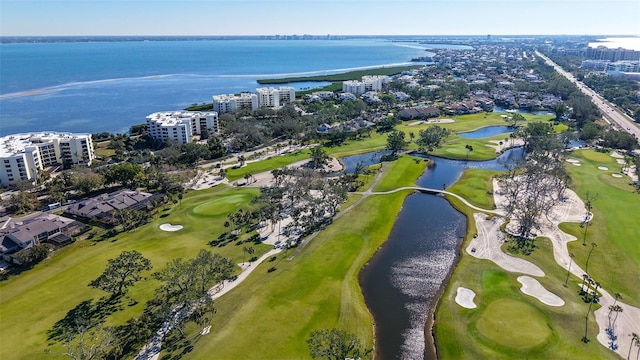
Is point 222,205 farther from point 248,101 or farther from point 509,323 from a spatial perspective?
point 248,101

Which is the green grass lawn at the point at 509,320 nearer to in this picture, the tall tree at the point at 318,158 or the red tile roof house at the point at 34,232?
the tall tree at the point at 318,158

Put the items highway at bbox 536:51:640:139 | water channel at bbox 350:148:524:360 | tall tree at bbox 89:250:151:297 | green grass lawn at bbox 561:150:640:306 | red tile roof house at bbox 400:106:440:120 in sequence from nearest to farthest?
water channel at bbox 350:148:524:360 < tall tree at bbox 89:250:151:297 < green grass lawn at bbox 561:150:640:306 < highway at bbox 536:51:640:139 < red tile roof house at bbox 400:106:440:120

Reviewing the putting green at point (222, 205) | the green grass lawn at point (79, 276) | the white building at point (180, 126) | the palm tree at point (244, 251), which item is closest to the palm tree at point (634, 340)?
the green grass lawn at point (79, 276)

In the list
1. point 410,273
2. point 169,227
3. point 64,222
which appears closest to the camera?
point 410,273

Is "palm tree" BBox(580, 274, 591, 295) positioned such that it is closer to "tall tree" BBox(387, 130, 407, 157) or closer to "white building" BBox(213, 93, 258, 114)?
"tall tree" BBox(387, 130, 407, 157)

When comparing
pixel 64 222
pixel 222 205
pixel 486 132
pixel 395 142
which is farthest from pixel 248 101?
pixel 64 222

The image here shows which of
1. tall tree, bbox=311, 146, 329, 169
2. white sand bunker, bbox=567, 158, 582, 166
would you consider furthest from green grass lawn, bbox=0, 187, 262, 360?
white sand bunker, bbox=567, 158, 582, 166
